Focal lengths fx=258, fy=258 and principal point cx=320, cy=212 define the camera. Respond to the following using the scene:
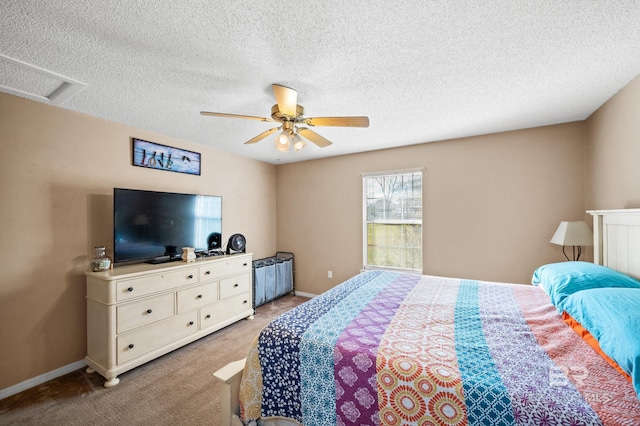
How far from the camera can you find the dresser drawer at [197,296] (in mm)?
2748

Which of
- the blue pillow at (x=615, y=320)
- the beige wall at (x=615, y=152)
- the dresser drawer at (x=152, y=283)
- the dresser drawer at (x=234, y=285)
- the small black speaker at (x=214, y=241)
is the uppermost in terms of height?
the beige wall at (x=615, y=152)

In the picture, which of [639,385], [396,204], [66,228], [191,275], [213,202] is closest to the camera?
[639,385]

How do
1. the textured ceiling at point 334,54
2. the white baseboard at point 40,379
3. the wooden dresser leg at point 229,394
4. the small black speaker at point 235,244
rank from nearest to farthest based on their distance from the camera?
the textured ceiling at point 334,54
the wooden dresser leg at point 229,394
the white baseboard at point 40,379
the small black speaker at point 235,244

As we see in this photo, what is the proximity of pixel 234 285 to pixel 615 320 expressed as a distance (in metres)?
3.32

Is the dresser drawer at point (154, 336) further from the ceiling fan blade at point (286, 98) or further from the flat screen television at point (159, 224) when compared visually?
the ceiling fan blade at point (286, 98)

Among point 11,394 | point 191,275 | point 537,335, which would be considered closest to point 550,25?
point 537,335

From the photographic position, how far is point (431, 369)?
1117 millimetres

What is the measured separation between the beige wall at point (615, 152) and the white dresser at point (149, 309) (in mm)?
3940

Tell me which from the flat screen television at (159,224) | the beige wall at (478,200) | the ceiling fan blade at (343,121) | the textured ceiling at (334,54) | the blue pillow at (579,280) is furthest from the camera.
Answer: the beige wall at (478,200)

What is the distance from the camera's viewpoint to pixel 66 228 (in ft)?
8.02

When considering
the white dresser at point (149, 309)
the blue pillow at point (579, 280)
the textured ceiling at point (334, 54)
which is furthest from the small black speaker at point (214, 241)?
the blue pillow at point (579, 280)

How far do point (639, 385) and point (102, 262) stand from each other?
11.6ft

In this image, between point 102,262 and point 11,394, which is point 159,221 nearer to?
point 102,262

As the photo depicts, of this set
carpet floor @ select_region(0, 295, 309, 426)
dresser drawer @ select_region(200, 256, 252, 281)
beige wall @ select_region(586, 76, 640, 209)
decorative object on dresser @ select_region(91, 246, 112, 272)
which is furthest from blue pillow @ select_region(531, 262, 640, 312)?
decorative object on dresser @ select_region(91, 246, 112, 272)
